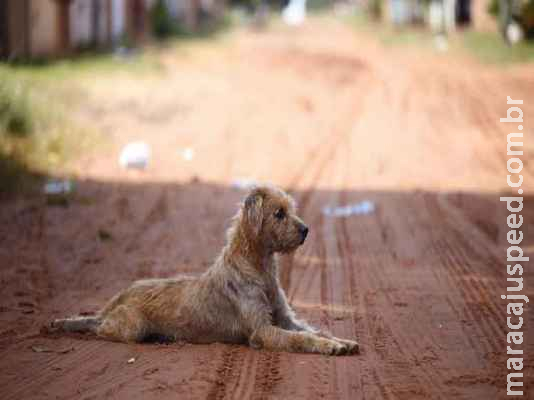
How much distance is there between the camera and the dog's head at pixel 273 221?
25.1 ft

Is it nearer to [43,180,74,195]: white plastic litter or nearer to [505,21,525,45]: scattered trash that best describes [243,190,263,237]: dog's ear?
[43,180,74,195]: white plastic litter

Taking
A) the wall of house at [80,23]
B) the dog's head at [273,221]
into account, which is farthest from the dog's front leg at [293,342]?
the wall of house at [80,23]

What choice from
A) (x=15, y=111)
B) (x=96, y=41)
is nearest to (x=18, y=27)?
(x=96, y=41)

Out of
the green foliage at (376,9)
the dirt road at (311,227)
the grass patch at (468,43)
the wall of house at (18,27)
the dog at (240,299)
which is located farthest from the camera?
the green foliage at (376,9)

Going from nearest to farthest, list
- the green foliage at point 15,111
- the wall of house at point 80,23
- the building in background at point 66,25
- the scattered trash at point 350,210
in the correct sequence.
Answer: the scattered trash at point 350,210
the green foliage at point 15,111
the building in background at point 66,25
the wall of house at point 80,23

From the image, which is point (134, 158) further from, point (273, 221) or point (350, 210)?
point (273, 221)

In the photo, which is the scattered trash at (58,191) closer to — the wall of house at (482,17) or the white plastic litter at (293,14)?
the wall of house at (482,17)

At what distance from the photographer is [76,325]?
823 cm

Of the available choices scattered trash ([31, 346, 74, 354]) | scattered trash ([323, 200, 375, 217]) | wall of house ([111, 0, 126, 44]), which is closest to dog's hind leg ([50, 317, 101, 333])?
scattered trash ([31, 346, 74, 354])

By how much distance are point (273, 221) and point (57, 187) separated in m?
8.28

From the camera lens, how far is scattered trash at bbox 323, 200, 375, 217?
14039 millimetres

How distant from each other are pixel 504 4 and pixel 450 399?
94.6 feet

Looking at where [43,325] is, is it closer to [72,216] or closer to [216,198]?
[72,216]

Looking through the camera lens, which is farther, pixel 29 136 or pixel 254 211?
pixel 29 136
